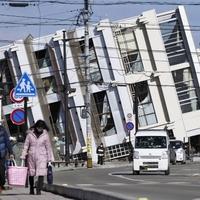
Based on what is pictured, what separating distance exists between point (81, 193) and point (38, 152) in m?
1.83

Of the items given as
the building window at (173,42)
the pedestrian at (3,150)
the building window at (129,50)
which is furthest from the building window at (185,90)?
the pedestrian at (3,150)

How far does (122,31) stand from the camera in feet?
196

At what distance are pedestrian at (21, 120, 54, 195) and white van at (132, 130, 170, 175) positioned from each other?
1540 cm

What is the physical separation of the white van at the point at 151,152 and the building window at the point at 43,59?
30153mm

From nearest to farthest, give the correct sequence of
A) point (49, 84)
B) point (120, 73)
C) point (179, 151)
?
1. point (179, 151)
2. point (120, 73)
3. point (49, 84)

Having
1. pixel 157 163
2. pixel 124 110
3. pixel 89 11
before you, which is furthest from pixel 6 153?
pixel 124 110

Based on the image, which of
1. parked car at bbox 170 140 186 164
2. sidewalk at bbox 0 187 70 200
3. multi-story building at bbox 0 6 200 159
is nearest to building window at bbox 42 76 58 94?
multi-story building at bbox 0 6 200 159

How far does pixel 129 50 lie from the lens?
59.9 m

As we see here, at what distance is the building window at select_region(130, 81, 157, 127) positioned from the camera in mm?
60062

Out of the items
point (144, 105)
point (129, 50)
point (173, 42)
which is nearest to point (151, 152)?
point (144, 105)

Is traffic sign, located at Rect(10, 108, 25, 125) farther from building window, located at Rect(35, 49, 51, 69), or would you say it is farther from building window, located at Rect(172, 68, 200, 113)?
building window, located at Rect(172, 68, 200, 113)

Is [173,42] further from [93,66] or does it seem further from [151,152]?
[151,152]

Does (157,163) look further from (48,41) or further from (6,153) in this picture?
(48,41)

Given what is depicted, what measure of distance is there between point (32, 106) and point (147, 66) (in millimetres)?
10966
